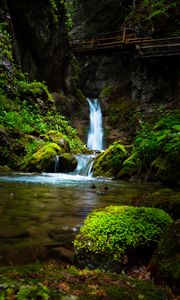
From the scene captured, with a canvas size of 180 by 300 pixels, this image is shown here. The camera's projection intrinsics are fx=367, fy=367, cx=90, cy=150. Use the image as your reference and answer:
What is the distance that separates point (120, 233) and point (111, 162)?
32.2 feet

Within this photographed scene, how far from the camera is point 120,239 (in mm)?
3596

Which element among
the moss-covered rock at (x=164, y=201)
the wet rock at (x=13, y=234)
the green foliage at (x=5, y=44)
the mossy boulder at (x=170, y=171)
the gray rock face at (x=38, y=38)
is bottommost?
the wet rock at (x=13, y=234)

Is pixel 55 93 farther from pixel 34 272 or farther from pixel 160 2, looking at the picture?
pixel 34 272

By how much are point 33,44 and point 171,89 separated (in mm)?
10296

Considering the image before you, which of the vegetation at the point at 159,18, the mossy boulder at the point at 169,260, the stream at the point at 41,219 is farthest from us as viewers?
the vegetation at the point at 159,18

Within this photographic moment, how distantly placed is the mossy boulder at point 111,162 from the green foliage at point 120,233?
29.3ft

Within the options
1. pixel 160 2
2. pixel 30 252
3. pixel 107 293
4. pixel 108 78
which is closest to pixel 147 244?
pixel 30 252

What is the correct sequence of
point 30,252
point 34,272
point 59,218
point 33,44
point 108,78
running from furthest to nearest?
point 108,78
point 33,44
point 59,218
point 30,252
point 34,272

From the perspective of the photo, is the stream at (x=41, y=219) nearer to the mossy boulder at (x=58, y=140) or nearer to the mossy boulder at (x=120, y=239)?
the mossy boulder at (x=120, y=239)

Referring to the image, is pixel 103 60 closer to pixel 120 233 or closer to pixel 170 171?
pixel 170 171

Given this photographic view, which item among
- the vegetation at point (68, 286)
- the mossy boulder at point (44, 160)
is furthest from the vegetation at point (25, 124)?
the vegetation at point (68, 286)

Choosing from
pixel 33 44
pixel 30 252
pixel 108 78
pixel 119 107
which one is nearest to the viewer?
pixel 30 252

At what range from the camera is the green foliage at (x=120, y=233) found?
352 centimetres

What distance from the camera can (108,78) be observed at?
33.3 m
